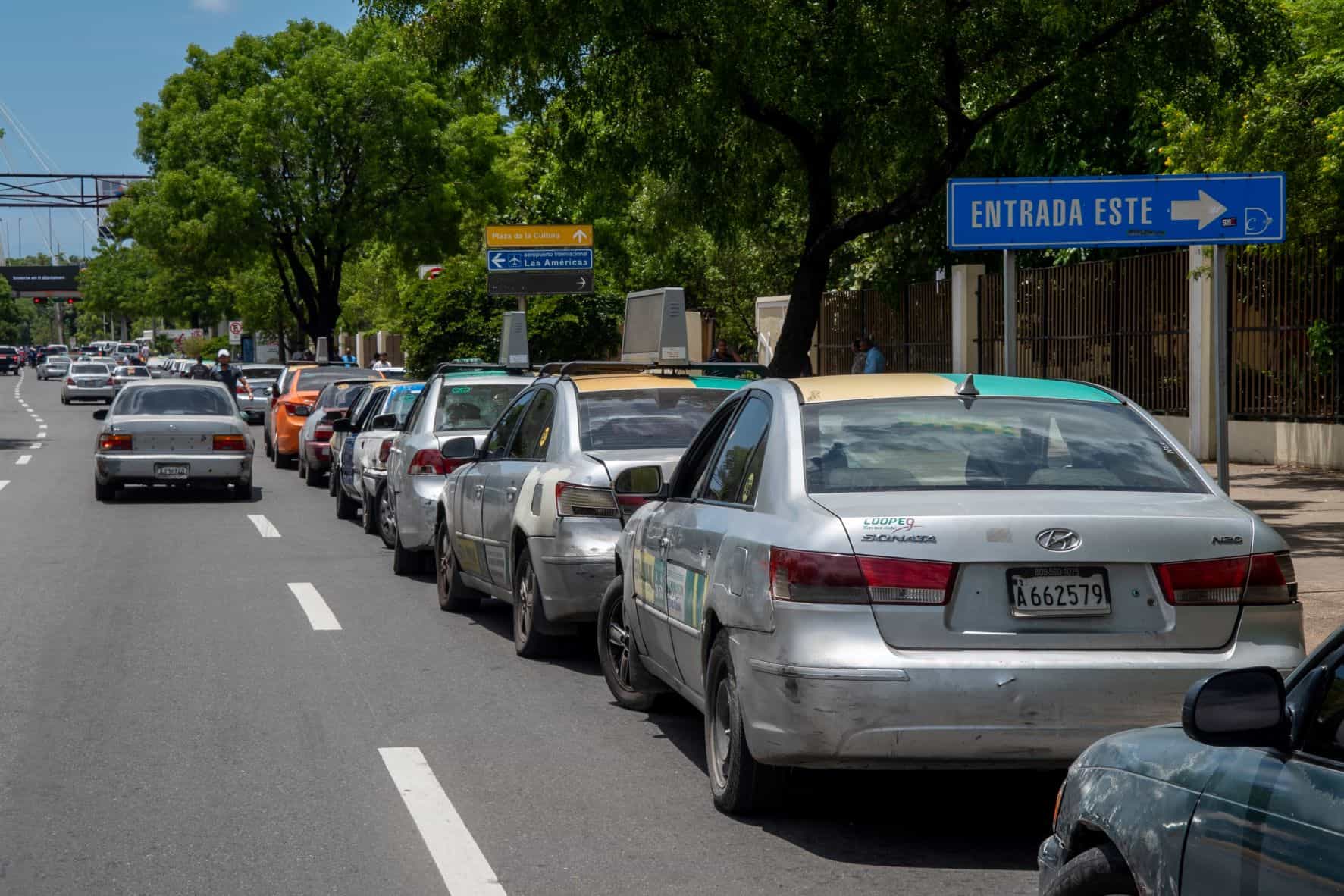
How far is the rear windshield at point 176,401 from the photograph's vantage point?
2219cm

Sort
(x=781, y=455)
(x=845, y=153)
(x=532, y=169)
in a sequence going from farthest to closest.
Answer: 1. (x=532, y=169)
2. (x=845, y=153)
3. (x=781, y=455)

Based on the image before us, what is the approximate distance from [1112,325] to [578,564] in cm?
1722

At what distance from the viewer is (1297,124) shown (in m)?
17.4

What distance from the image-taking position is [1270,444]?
2180cm

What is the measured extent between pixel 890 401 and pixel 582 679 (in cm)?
331

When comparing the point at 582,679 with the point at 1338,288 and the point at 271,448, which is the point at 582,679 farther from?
the point at 271,448

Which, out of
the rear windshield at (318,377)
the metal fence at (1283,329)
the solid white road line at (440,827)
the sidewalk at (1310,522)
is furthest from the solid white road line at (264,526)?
the metal fence at (1283,329)

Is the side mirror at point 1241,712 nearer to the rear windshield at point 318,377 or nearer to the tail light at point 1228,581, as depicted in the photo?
the tail light at point 1228,581

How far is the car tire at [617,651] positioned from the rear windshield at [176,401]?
14641 millimetres

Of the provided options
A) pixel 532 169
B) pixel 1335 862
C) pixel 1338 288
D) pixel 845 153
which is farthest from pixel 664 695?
pixel 532 169

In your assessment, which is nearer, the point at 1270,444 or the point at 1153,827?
the point at 1153,827

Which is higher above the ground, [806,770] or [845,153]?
[845,153]

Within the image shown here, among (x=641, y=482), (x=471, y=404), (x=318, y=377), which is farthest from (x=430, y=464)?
(x=318, y=377)

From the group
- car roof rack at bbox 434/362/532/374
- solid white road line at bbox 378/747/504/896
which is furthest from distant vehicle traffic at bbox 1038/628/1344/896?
car roof rack at bbox 434/362/532/374
